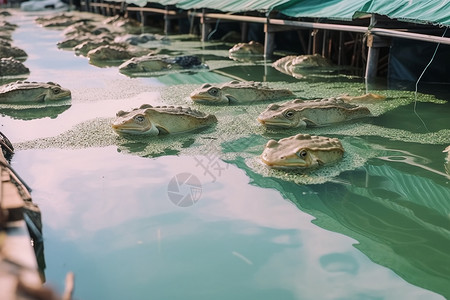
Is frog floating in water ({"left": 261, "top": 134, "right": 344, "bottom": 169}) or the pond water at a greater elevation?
frog floating in water ({"left": 261, "top": 134, "right": 344, "bottom": 169})

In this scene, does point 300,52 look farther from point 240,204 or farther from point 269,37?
point 240,204

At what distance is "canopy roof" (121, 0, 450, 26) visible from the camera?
21.4 feet

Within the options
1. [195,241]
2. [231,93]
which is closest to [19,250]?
[195,241]

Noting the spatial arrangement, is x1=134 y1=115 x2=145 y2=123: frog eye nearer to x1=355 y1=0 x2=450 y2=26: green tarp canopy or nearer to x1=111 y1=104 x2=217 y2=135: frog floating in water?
x1=111 y1=104 x2=217 y2=135: frog floating in water

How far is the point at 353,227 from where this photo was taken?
3.69 metres

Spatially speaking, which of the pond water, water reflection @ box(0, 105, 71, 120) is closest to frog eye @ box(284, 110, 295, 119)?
the pond water

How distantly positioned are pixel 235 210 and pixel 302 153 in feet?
3.23

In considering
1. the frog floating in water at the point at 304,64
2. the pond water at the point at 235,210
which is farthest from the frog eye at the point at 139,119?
the frog floating in water at the point at 304,64

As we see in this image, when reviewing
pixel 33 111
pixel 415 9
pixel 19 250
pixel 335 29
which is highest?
pixel 415 9

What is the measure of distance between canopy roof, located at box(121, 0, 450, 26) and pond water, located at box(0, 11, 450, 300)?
134 cm

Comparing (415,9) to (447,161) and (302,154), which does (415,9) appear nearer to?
(447,161)

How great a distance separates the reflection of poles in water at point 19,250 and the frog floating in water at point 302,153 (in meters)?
2.17

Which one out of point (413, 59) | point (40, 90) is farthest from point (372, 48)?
point (40, 90)

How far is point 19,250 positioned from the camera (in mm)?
2365
